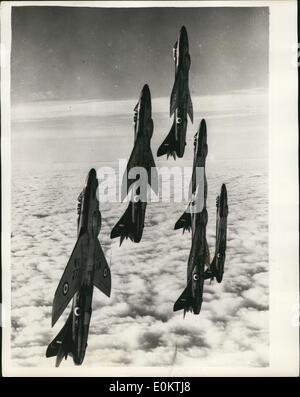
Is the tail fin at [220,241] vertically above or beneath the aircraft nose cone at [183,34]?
beneath

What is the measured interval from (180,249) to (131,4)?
90 centimetres

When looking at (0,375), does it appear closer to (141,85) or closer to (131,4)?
(141,85)

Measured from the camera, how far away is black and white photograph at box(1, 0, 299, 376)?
168 centimetres

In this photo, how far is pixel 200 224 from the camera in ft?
5.59

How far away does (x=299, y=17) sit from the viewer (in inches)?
67.6

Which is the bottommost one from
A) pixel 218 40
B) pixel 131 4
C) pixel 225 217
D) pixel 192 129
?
pixel 225 217

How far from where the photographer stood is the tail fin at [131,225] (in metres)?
1.68

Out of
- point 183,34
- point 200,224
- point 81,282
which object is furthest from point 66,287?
point 183,34

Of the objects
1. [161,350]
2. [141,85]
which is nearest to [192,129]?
[141,85]

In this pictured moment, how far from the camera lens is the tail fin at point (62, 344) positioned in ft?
5.46

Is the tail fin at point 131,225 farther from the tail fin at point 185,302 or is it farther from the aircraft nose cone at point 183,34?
the aircraft nose cone at point 183,34

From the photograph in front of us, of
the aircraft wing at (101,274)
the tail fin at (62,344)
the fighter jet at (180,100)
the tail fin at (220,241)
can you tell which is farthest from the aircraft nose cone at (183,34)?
the tail fin at (62,344)

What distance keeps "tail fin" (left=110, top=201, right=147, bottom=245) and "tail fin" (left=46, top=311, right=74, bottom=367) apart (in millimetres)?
338

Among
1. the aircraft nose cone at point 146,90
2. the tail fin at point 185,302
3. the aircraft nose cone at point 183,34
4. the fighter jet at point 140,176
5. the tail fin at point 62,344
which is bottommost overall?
the tail fin at point 62,344
